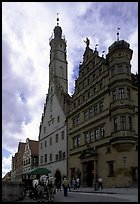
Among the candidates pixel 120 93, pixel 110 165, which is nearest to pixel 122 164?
pixel 110 165

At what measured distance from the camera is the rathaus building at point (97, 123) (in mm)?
34781

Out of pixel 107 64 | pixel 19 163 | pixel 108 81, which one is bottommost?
pixel 19 163

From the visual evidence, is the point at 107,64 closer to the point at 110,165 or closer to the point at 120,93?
the point at 120,93

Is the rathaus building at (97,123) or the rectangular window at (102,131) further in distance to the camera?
the rectangular window at (102,131)

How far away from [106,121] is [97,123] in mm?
2491

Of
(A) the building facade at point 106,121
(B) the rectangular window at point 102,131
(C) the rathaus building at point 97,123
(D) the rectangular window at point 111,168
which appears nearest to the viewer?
(A) the building facade at point 106,121

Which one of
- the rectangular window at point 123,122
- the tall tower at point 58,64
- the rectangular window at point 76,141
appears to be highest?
the tall tower at point 58,64

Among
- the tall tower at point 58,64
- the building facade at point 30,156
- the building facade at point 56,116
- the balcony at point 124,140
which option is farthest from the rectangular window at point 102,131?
the building facade at point 30,156

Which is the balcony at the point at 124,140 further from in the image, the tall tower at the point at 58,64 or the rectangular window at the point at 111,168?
the tall tower at the point at 58,64

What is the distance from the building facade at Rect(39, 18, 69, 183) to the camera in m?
51.2

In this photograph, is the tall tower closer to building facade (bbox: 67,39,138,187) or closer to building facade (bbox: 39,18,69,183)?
building facade (bbox: 39,18,69,183)

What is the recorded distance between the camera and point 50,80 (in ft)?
197

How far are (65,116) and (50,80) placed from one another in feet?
37.6

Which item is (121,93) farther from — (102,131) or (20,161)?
(20,161)
